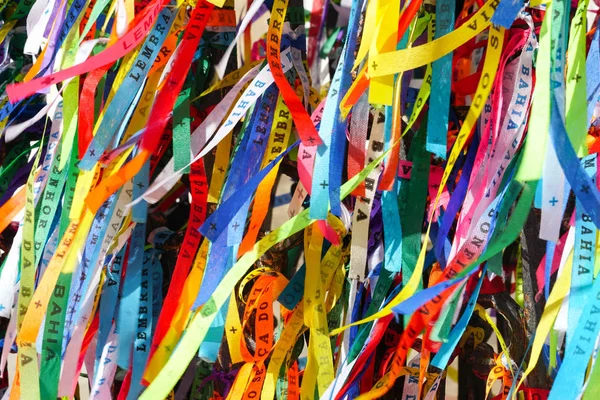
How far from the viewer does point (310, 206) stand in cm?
62

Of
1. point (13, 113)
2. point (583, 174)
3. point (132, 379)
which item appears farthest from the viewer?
point (13, 113)

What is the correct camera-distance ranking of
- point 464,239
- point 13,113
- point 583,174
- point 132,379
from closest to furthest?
point 583,174 < point 464,239 < point 132,379 < point 13,113

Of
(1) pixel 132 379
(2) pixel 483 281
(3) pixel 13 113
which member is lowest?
(1) pixel 132 379

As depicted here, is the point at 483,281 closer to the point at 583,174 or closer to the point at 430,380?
the point at 430,380

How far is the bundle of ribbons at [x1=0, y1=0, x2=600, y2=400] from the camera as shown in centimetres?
58

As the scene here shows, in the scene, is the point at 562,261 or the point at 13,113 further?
the point at 13,113

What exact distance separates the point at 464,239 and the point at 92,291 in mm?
331

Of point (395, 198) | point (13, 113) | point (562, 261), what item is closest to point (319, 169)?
point (395, 198)

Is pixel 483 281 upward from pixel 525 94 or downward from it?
downward

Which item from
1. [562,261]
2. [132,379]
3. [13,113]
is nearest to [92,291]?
[132,379]

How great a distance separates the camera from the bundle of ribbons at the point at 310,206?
1.89ft

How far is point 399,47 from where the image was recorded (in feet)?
2.17

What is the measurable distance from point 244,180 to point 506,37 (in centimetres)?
24

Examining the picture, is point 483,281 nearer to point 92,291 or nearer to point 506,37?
point 506,37
